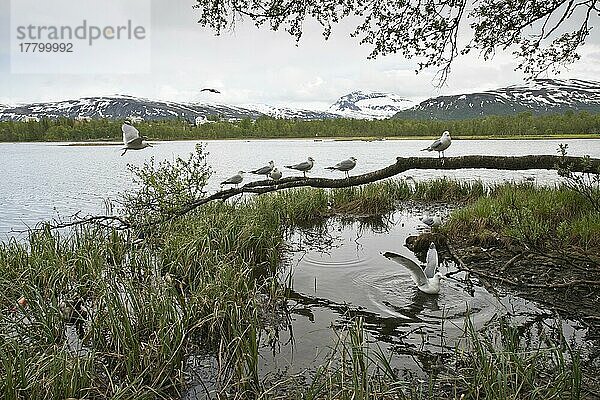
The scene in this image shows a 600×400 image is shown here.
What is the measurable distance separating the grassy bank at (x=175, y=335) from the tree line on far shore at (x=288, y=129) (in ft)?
118

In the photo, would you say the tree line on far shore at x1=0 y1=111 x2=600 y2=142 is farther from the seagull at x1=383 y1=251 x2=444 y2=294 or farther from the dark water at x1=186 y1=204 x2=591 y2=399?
the seagull at x1=383 y1=251 x2=444 y2=294

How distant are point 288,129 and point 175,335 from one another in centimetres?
6708

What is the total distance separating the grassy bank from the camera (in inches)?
152

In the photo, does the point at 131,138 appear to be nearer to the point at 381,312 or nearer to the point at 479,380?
the point at 381,312

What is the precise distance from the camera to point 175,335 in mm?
4906

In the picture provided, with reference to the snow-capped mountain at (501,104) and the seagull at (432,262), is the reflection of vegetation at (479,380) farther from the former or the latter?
the snow-capped mountain at (501,104)

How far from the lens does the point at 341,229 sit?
42.9ft

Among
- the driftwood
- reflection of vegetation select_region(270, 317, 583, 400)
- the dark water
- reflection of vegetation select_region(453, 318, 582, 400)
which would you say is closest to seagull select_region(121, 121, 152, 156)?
the driftwood

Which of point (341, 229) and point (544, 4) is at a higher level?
point (544, 4)

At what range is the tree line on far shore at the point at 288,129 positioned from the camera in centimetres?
4984

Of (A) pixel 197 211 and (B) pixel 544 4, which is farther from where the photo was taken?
(A) pixel 197 211

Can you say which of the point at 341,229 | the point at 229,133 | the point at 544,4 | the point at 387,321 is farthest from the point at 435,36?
the point at 229,133

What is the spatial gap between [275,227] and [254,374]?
21.5 ft

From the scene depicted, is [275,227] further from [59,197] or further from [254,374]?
[59,197]
